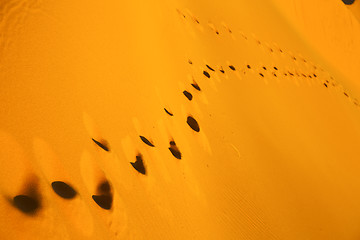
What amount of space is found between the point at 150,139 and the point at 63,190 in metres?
0.54

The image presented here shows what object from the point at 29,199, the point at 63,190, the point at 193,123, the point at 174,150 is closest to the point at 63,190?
the point at 63,190

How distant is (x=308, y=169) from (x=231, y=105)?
0.74 metres

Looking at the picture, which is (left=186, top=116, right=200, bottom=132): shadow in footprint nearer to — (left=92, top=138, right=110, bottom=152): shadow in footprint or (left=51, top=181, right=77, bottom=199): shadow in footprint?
(left=92, top=138, right=110, bottom=152): shadow in footprint

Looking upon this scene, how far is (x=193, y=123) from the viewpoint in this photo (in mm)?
1769

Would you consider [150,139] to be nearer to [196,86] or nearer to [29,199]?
[29,199]

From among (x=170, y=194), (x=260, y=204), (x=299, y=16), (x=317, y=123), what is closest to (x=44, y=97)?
(x=170, y=194)

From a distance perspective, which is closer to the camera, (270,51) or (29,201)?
(29,201)

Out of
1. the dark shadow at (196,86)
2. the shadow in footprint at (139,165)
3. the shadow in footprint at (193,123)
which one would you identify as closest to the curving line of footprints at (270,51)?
the dark shadow at (196,86)

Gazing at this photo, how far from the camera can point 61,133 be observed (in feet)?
3.53

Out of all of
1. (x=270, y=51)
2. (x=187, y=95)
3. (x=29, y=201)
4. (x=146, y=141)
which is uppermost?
(x=270, y=51)

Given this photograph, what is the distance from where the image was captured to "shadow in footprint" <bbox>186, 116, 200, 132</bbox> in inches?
68.4

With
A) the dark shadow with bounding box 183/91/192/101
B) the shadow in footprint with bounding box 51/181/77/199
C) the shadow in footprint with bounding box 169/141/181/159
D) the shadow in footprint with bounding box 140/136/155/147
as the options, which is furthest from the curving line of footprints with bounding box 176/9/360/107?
the shadow in footprint with bounding box 51/181/77/199

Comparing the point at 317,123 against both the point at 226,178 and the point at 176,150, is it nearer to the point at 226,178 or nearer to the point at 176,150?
the point at 226,178

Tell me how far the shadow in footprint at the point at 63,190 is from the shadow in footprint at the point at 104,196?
76 millimetres
